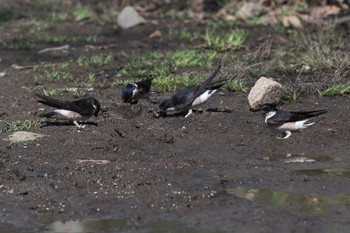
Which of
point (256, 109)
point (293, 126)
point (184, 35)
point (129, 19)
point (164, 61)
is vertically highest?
point (293, 126)

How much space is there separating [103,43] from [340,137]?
20.4 ft

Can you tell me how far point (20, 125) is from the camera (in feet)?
30.8

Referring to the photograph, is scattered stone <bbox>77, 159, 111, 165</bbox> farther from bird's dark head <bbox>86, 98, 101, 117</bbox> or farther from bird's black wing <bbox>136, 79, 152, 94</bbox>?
bird's black wing <bbox>136, 79, 152, 94</bbox>

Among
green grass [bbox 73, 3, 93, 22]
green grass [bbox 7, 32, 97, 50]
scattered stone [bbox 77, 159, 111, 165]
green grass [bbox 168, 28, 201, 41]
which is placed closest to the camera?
scattered stone [bbox 77, 159, 111, 165]

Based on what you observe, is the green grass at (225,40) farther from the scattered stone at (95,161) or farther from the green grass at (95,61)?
the scattered stone at (95,161)

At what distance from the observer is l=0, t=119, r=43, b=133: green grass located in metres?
9.22

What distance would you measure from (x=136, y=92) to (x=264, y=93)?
1.41 m

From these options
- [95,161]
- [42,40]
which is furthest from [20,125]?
[42,40]

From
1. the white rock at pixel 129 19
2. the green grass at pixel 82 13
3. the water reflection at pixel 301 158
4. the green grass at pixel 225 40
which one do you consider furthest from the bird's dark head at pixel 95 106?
the green grass at pixel 82 13

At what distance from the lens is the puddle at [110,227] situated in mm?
6281

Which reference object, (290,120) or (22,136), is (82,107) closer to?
(22,136)

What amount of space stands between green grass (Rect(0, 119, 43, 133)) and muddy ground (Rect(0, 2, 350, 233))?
99 millimetres

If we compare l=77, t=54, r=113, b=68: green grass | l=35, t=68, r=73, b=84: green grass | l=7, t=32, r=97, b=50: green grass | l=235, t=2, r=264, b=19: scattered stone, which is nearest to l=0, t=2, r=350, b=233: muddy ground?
l=35, t=68, r=73, b=84: green grass

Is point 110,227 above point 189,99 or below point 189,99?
above
